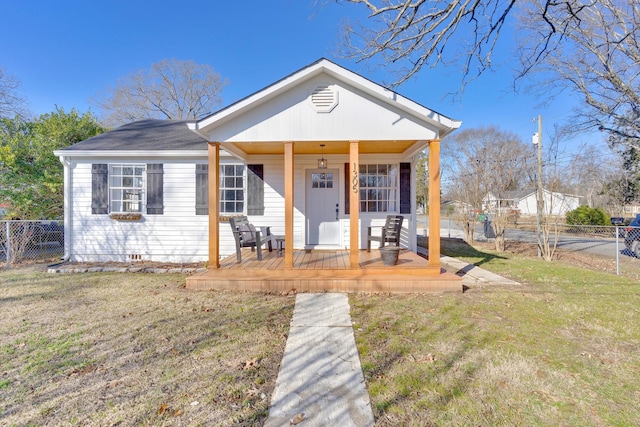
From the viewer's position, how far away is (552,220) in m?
8.96

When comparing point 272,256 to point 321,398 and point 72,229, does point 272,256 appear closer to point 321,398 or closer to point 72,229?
point 321,398

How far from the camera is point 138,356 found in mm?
2924

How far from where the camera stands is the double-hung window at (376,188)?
7730mm

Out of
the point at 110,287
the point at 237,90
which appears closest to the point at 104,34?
the point at 237,90

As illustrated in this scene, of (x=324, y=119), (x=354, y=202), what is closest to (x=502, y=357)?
(x=354, y=202)

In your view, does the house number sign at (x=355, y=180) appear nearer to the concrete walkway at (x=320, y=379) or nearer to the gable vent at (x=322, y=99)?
the gable vent at (x=322, y=99)

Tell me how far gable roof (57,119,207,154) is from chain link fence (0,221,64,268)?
2.30m

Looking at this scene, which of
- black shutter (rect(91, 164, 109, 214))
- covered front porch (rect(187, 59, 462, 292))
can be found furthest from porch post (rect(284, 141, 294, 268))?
black shutter (rect(91, 164, 109, 214))

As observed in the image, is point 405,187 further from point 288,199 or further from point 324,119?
point 288,199

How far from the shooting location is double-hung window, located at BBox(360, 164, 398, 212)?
773 centimetres

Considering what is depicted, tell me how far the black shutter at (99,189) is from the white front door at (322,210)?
517 cm

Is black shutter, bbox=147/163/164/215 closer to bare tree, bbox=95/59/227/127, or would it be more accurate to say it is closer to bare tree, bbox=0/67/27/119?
bare tree, bbox=0/67/27/119

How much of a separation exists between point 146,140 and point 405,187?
716 cm

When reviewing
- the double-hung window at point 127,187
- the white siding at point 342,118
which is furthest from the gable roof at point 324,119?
the double-hung window at point 127,187
